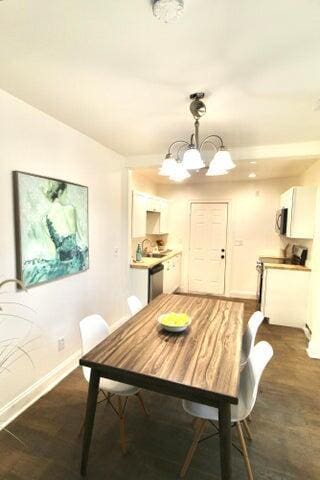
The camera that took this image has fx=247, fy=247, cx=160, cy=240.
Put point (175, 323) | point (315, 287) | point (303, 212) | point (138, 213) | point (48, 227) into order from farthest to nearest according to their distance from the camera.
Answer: point (138, 213) → point (303, 212) → point (315, 287) → point (48, 227) → point (175, 323)

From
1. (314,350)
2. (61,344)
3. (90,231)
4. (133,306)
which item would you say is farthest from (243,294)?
(61,344)

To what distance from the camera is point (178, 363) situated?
143cm

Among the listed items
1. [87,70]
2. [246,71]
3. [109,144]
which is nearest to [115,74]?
[87,70]

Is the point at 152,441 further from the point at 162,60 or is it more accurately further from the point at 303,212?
the point at 303,212

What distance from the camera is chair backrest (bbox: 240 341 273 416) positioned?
1.42 metres

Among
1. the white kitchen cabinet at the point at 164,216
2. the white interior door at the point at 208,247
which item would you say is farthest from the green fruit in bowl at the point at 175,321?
the white interior door at the point at 208,247

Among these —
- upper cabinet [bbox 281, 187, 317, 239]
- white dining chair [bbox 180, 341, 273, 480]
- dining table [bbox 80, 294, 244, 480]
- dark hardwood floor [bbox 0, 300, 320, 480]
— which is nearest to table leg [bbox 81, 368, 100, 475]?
dining table [bbox 80, 294, 244, 480]

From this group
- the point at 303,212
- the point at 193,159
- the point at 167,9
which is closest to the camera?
the point at 167,9

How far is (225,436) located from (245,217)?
435 cm

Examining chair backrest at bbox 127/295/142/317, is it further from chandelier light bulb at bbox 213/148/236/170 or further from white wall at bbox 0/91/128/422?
chandelier light bulb at bbox 213/148/236/170

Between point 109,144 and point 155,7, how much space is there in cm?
202

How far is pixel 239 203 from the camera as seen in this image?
507 cm

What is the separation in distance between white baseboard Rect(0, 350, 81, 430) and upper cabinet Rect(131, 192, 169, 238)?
1.89 m

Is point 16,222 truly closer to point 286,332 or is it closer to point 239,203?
point 286,332
